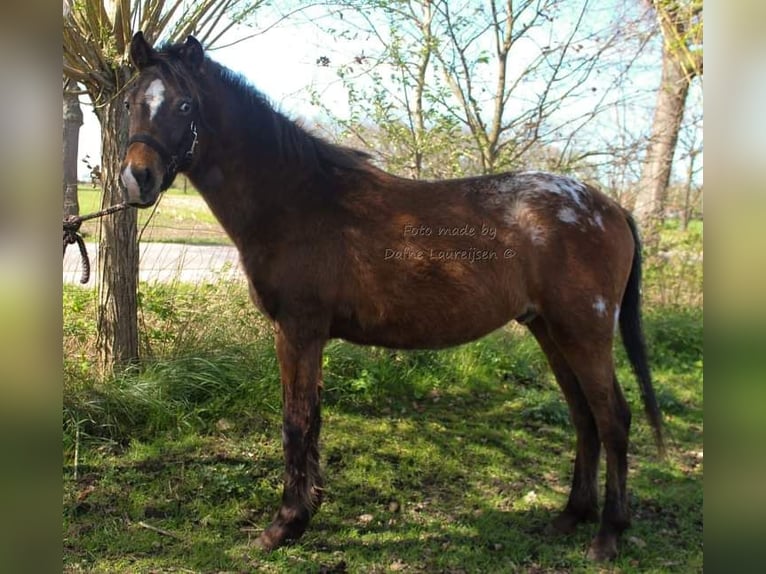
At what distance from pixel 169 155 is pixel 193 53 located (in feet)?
1.67

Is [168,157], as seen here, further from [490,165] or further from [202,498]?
[490,165]

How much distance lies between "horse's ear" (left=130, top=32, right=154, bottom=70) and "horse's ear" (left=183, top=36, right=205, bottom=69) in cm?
15

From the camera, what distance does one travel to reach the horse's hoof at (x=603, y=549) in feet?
8.96

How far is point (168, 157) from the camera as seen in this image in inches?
94.5

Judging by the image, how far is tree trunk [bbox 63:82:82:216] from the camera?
3.29 metres

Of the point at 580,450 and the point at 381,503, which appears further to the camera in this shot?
the point at 381,503

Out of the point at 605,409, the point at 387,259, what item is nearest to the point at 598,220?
the point at 605,409

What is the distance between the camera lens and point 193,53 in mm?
2506

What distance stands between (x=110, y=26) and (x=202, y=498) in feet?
8.88

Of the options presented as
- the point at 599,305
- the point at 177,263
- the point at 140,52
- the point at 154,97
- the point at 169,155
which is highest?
the point at 140,52

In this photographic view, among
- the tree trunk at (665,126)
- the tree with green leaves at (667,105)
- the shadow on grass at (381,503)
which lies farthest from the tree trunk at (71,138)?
→ the tree trunk at (665,126)

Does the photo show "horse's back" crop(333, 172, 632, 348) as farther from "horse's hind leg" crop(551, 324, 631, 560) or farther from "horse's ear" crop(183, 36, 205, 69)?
"horse's ear" crop(183, 36, 205, 69)

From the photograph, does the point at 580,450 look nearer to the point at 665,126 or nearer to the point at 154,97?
the point at 154,97

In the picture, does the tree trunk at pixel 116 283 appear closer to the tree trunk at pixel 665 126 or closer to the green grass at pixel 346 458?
the green grass at pixel 346 458
